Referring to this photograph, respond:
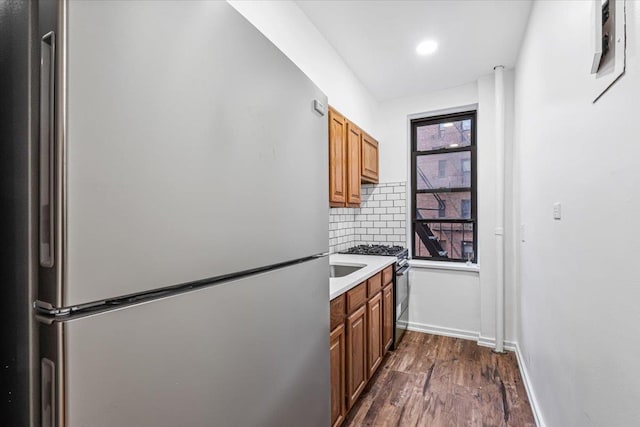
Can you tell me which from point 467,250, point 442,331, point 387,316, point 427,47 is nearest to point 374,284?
point 387,316

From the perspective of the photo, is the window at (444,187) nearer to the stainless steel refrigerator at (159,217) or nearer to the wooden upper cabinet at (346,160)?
the wooden upper cabinet at (346,160)

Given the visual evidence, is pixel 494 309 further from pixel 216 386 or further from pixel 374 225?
pixel 216 386

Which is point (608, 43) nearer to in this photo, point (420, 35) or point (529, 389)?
point (420, 35)

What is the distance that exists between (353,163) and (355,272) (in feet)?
3.48

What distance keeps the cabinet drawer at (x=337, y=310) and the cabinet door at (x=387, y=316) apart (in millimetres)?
889

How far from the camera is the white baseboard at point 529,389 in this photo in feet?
6.01

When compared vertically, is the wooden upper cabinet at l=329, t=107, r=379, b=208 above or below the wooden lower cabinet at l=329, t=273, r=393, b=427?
above

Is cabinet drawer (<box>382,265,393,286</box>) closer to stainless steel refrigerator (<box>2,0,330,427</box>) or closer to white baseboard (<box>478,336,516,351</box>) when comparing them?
white baseboard (<box>478,336,516,351</box>)

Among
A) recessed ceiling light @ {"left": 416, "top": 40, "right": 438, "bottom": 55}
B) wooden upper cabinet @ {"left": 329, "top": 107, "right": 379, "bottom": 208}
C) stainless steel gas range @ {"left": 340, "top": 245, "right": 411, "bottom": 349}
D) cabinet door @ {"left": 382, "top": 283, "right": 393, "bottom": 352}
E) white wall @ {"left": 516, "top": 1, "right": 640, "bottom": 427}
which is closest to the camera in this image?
white wall @ {"left": 516, "top": 1, "right": 640, "bottom": 427}

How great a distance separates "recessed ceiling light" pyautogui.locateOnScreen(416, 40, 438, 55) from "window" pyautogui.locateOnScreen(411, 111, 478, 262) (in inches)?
41.6

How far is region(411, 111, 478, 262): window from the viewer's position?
3.38 meters

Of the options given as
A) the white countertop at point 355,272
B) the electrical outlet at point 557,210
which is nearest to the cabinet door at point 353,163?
the white countertop at point 355,272

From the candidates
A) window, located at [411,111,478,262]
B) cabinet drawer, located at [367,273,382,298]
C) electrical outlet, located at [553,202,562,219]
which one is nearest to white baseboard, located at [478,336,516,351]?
window, located at [411,111,478,262]

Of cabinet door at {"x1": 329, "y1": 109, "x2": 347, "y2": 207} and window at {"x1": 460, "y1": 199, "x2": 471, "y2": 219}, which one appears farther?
window at {"x1": 460, "y1": 199, "x2": 471, "y2": 219}
